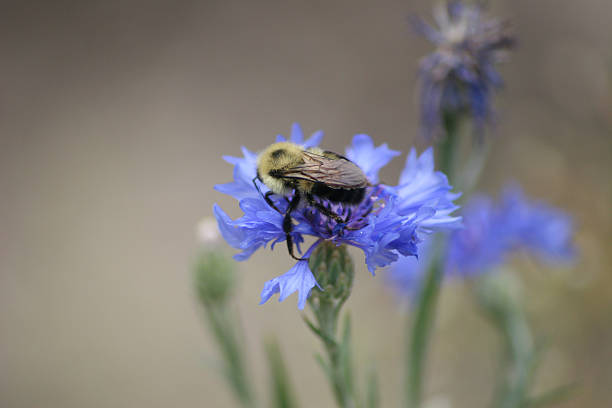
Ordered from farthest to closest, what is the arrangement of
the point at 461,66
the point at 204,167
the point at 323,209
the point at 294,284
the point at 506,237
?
the point at 204,167
the point at 506,237
the point at 461,66
the point at 323,209
the point at 294,284


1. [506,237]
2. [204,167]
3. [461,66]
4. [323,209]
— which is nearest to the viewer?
[323,209]

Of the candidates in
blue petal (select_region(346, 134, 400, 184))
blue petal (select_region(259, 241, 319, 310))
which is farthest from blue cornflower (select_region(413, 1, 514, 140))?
blue petal (select_region(259, 241, 319, 310))

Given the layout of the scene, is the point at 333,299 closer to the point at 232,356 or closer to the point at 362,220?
the point at 362,220

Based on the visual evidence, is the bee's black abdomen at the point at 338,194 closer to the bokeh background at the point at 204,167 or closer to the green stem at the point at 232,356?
the green stem at the point at 232,356

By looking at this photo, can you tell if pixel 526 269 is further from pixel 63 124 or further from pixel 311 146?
pixel 63 124

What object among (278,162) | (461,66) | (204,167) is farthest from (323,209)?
(204,167)
